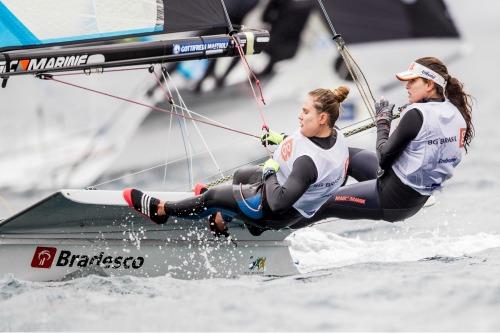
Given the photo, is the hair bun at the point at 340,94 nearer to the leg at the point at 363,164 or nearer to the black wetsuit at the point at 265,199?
the black wetsuit at the point at 265,199

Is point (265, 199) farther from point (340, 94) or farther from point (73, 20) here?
point (73, 20)

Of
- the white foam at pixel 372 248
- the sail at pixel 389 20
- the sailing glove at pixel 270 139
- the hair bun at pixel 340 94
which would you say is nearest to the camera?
the hair bun at pixel 340 94

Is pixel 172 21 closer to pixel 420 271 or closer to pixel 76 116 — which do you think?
pixel 420 271

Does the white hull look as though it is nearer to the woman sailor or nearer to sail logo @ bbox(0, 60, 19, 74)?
the woman sailor

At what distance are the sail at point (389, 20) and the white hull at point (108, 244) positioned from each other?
5.03 meters

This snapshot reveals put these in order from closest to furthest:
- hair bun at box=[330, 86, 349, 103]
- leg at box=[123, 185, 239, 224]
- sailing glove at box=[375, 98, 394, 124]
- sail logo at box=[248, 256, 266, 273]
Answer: hair bun at box=[330, 86, 349, 103]
leg at box=[123, 185, 239, 224]
sailing glove at box=[375, 98, 394, 124]
sail logo at box=[248, 256, 266, 273]

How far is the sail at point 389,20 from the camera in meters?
9.21

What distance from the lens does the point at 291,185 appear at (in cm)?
399

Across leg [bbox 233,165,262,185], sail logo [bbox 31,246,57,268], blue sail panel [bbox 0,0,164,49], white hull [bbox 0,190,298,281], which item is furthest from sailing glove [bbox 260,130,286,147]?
sail logo [bbox 31,246,57,268]

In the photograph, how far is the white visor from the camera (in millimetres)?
4242

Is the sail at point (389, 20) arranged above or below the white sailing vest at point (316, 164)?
below

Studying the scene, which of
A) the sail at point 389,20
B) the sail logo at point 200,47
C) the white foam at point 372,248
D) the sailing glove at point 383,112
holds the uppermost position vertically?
the sail logo at point 200,47

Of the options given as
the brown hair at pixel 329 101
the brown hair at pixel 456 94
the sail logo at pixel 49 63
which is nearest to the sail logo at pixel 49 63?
the sail logo at pixel 49 63

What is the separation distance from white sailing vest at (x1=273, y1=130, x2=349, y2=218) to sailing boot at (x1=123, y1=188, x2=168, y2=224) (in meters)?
0.55
